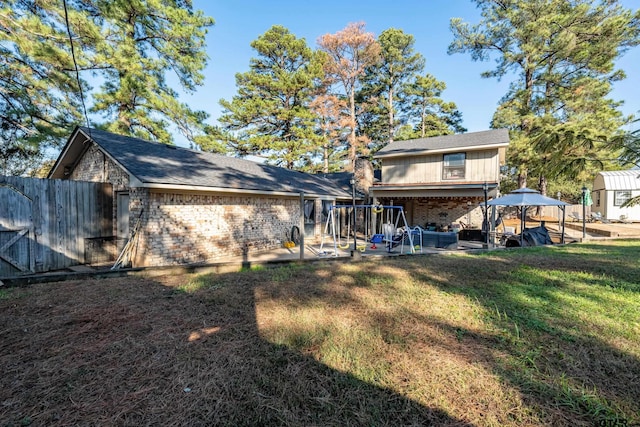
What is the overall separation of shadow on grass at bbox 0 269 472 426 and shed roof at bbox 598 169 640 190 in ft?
93.4

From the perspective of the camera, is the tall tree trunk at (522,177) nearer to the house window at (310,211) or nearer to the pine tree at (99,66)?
the house window at (310,211)

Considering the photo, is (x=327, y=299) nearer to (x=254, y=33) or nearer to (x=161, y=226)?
(x=161, y=226)

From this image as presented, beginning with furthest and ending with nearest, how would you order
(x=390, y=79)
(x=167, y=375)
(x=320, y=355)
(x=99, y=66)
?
1. (x=390, y=79)
2. (x=99, y=66)
3. (x=320, y=355)
4. (x=167, y=375)

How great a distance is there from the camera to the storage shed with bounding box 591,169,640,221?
20.7 m

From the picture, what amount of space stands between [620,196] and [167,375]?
30.2 metres

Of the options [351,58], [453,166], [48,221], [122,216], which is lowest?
[48,221]

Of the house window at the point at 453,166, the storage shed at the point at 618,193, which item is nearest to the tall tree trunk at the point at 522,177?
the storage shed at the point at 618,193

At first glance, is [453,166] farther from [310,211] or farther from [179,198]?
[179,198]

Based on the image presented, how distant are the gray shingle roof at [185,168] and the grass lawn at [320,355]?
3925 mm

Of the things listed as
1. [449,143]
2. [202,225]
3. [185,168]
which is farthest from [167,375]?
[449,143]

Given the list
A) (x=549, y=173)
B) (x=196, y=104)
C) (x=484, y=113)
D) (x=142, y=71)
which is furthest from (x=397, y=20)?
(x=549, y=173)

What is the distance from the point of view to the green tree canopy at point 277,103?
2317 centimetres

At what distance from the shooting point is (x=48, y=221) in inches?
294

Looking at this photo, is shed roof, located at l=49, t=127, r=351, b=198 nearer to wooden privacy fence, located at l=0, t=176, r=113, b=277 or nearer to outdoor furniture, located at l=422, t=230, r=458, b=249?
wooden privacy fence, located at l=0, t=176, r=113, b=277
